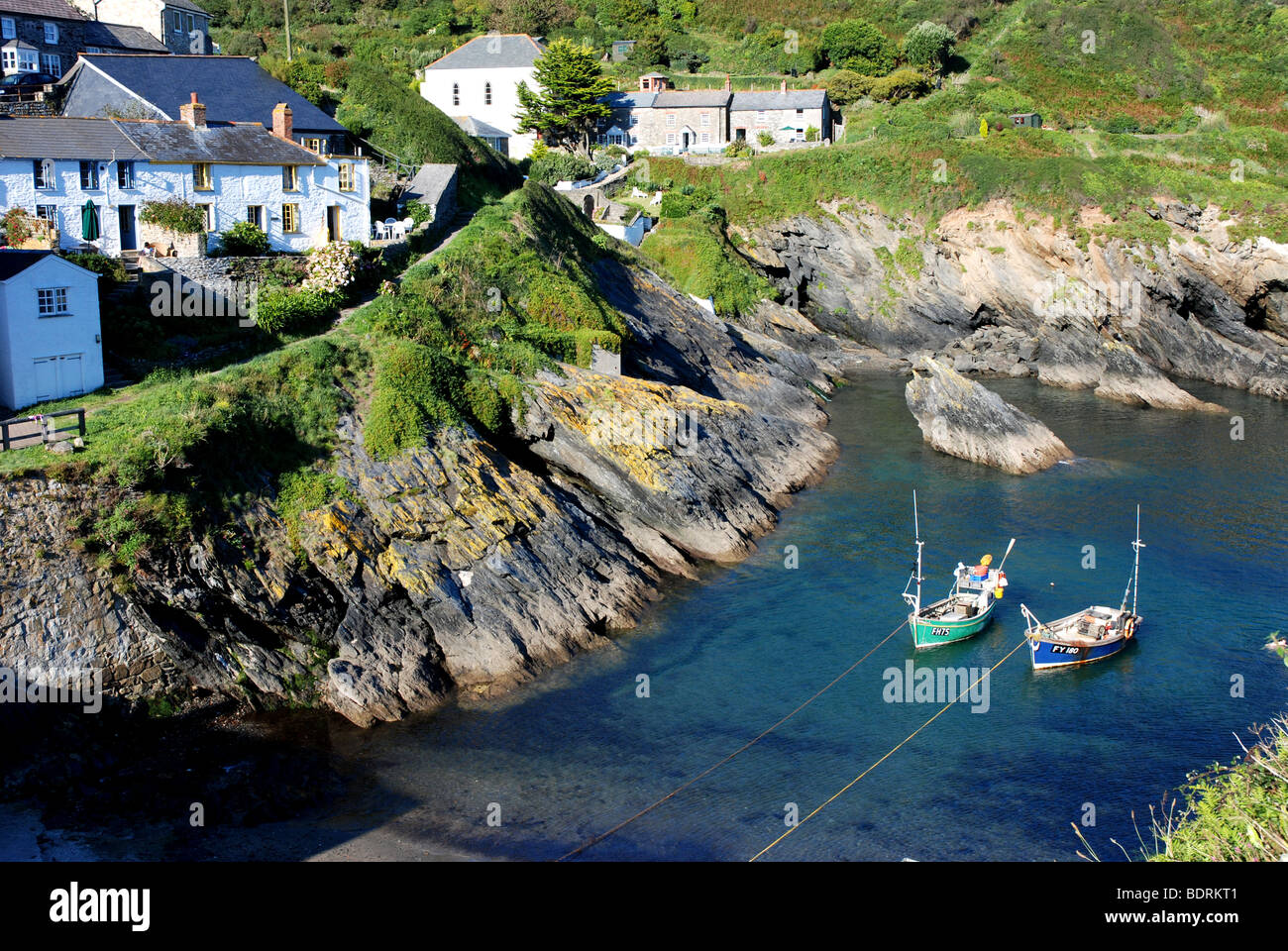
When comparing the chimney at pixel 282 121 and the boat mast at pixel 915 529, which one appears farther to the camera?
the chimney at pixel 282 121

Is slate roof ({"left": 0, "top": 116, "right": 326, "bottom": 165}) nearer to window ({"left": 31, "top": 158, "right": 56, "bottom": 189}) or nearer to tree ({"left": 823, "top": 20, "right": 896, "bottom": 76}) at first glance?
window ({"left": 31, "top": 158, "right": 56, "bottom": 189})

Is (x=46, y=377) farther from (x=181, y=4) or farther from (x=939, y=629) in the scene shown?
(x=181, y=4)

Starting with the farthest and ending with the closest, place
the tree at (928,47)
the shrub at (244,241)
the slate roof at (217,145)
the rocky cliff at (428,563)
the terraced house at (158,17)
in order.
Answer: the tree at (928,47), the terraced house at (158,17), the shrub at (244,241), the slate roof at (217,145), the rocky cliff at (428,563)

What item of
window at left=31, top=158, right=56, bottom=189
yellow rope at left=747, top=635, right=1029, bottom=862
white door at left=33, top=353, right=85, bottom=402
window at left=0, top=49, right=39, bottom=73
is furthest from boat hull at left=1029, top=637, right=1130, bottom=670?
window at left=0, top=49, right=39, bottom=73

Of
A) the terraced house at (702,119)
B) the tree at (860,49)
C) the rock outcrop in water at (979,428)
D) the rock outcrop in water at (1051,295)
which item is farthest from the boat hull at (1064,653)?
the tree at (860,49)

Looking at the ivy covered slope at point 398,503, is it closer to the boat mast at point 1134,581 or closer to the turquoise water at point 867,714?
the turquoise water at point 867,714

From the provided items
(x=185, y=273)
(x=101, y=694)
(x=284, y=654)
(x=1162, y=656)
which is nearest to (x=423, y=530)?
(x=284, y=654)
